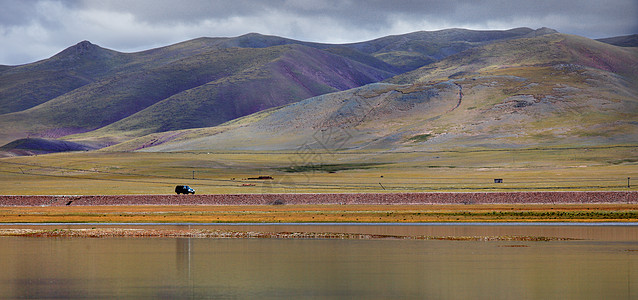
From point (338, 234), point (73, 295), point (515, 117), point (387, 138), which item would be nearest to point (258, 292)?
point (73, 295)

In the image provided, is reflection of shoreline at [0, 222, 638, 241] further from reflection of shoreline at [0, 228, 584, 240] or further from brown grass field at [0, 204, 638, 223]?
brown grass field at [0, 204, 638, 223]

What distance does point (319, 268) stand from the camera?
27688mm

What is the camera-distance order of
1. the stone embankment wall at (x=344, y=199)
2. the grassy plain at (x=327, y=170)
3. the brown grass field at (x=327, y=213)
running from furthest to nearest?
the grassy plain at (x=327, y=170)
the stone embankment wall at (x=344, y=199)
the brown grass field at (x=327, y=213)

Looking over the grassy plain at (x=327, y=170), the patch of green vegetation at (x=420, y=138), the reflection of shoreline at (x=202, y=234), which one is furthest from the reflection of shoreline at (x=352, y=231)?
the patch of green vegetation at (x=420, y=138)

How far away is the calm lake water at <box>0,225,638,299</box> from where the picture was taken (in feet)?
75.2

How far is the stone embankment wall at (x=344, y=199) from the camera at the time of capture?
194ft

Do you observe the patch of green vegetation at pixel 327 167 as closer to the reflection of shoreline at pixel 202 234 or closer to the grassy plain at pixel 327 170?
the grassy plain at pixel 327 170

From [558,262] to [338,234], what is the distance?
1413cm

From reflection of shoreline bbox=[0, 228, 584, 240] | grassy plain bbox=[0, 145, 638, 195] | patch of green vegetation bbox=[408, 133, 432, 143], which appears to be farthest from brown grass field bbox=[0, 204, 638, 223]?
patch of green vegetation bbox=[408, 133, 432, 143]

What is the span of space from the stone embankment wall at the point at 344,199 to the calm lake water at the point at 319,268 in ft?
67.0

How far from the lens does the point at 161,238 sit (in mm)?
39438

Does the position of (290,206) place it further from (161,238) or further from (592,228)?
(592,228)

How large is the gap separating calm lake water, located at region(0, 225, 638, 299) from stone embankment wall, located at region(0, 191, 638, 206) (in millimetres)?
20413

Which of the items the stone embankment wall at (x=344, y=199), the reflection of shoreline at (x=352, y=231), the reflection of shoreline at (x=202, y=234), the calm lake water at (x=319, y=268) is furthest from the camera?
the stone embankment wall at (x=344, y=199)
